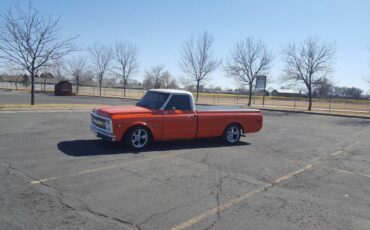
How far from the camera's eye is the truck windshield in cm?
940

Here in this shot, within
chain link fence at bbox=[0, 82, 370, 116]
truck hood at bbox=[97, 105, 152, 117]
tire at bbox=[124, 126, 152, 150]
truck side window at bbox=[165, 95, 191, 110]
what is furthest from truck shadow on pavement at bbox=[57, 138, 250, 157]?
chain link fence at bbox=[0, 82, 370, 116]

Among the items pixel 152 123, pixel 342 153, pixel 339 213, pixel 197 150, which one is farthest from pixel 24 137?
pixel 342 153

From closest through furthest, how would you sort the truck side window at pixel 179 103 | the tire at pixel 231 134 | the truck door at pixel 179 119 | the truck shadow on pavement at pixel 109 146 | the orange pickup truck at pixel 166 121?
the truck shadow on pavement at pixel 109 146 < the orange pickup truck at pixel 166 121 < the truck door at pixel 179 119 < the truck side window at pixel 179 103 < the tire at pixel 231 134

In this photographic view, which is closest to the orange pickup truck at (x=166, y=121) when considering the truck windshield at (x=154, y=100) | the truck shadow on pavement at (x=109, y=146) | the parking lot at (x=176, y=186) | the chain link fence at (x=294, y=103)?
the truck windshield at (x=154, y=100)

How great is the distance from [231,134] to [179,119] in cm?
209

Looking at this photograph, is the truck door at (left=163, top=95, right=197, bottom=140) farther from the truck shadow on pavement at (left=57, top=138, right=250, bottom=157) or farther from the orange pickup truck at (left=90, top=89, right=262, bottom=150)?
the truck shadow on pavement at (left=57, top=138, right=250, bottom=157)

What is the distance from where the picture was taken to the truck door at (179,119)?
30.1 feet

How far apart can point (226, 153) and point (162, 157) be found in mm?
1865

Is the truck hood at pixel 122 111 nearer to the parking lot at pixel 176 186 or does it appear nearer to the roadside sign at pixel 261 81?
the parking lot at pixel 176 186

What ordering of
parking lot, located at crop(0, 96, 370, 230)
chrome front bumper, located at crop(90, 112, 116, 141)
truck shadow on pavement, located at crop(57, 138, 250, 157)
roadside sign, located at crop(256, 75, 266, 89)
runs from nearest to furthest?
parking lot, located at crop(0, 96, 370, 230), truck shadow on pavement, located at crop(57, 138, 250, 157), chrome front bumper, located at crop(90, 112, 116, 141), roadside sign, located at crop(256, 75, 266, 89)

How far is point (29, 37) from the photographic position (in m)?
19.4

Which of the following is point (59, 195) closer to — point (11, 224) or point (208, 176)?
point (11, 224)

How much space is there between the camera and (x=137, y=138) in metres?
8.77

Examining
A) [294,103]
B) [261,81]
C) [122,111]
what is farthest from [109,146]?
[294,103]
